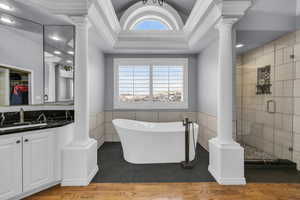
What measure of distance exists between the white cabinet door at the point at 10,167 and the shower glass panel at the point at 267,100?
341 centimetres

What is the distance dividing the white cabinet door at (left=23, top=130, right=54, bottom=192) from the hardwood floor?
0.17 metres

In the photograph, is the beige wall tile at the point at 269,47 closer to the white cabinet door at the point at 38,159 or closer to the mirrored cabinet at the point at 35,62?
the mirrored cabinet at the point at 35,62

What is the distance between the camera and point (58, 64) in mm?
2789

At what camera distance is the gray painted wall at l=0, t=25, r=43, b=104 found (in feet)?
7.44

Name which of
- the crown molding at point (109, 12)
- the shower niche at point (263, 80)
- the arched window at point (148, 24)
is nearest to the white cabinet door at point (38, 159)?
the crown molding at point (109, 12)

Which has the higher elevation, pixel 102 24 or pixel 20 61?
pixel 102 24

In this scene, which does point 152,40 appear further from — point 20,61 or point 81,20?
point 20,61

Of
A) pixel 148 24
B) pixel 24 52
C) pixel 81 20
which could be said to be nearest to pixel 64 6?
pixel 81 20

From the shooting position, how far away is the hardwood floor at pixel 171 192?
192cm

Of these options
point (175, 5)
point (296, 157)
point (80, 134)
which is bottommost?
point (296, 157)

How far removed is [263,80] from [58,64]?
12.9ft

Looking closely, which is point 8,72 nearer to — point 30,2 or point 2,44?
point 2,44

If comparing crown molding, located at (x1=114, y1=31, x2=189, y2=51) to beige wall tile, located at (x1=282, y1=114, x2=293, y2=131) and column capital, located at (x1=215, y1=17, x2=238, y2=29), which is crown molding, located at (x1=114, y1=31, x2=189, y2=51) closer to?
column capital, located at (x1=215, y1=17, x2=238, y2=29)

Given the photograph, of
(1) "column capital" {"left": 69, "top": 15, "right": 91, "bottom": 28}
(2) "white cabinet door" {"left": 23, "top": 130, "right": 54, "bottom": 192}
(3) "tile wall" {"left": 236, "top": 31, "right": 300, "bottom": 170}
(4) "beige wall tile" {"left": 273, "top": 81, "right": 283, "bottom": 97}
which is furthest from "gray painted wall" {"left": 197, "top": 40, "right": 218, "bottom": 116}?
(2) "white cabinet door" {"left": 23, "top": 130, "right": 54, "bottom": 192}
